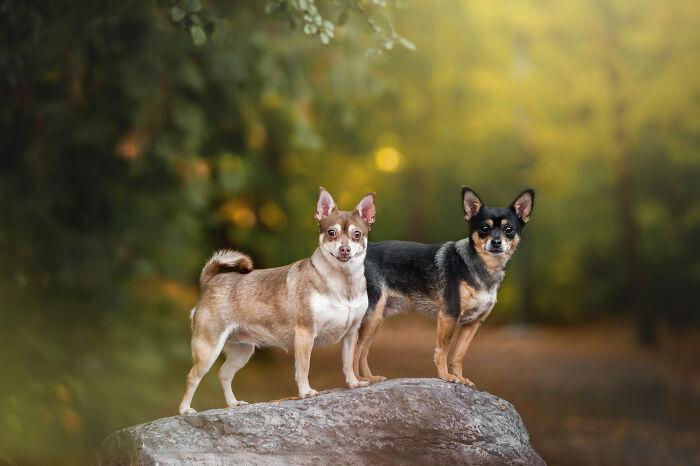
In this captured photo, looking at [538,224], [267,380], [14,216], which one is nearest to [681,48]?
[538,224]

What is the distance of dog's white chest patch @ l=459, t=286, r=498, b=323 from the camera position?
18.8ft

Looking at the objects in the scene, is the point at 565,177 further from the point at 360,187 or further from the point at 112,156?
the point at 112,156

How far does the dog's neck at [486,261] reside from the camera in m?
5.64

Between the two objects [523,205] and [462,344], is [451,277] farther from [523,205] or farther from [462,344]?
[523,205]

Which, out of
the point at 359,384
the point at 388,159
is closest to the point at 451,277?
the point at 359,384

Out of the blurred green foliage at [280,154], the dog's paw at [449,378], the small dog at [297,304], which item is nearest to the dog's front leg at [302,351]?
the small dog at [297,304]

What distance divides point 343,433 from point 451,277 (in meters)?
1.41

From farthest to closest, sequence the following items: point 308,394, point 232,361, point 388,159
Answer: point 388,159 → point 232,361 → point 308,394

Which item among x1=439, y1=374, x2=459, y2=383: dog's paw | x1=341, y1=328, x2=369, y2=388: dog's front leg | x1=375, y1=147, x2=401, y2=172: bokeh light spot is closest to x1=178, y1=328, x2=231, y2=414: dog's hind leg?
x1=341, y1=328, x2=369, y2=388: dog's front leg

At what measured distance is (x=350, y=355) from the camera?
18.9ft

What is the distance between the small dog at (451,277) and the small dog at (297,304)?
1.56 ft

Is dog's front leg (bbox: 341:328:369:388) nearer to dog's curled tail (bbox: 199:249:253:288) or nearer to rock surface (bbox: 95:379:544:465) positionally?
rock surface (bbox: 95:379:544:465)

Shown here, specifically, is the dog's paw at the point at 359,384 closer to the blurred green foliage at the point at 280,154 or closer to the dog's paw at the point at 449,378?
the dog's paw at the point at 449,378

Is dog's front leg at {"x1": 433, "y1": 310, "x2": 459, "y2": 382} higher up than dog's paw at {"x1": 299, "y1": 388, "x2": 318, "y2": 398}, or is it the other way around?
dog's front leg at {"x1": 433, "y1": 310, "x2": 459, "y2": 382}
